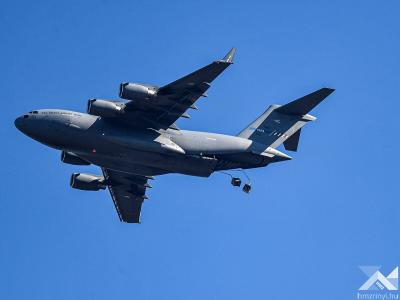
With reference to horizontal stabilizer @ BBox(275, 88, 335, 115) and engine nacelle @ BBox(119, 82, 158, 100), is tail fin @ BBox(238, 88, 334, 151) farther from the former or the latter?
engine nacelle @ BBox(119, 82, 158, 100)

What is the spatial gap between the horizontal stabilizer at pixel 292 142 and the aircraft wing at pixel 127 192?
23.7ft

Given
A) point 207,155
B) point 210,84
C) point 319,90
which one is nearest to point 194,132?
point 207,155

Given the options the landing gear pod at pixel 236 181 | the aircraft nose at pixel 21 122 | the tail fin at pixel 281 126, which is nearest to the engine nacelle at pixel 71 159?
the aircraft nose at pixel 21 122

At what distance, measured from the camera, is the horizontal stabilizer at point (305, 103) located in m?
32.0

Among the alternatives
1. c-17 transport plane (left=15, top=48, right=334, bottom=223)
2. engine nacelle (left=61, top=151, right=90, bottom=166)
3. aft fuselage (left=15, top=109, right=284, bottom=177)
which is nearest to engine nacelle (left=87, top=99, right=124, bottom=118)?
c-17 transport plane (left=15, top=48, right=334, bottom=223)

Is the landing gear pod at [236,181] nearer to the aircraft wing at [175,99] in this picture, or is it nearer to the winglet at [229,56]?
the aircraft wing at [175,99]

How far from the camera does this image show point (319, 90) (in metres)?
32.0

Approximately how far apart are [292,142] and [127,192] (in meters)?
8.82

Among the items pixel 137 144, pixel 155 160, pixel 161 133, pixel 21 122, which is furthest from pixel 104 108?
pixel 21 122

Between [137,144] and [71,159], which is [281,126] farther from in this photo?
[71,159]

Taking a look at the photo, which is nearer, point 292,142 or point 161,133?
point 161,133

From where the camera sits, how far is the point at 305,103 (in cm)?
3356

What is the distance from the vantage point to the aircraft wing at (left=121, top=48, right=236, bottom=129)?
2956cm

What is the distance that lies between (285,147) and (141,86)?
7.83 m
